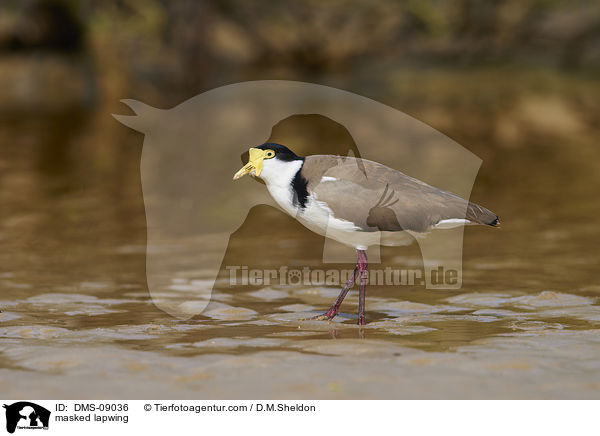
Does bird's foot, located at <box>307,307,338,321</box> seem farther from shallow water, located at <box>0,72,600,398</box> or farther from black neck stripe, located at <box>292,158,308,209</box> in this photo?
black neck stripe, located at <box>292,158,308,209</box>

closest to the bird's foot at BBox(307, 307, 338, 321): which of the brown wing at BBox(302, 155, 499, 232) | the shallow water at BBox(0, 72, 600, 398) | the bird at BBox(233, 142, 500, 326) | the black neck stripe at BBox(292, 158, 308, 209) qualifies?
the shallow water at BBox(0, 72, 600, 398)

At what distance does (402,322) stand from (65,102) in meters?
22.8

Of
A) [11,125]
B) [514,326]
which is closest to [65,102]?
[11,125]

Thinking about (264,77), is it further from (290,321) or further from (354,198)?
(354,198)

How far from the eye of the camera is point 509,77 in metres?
34.6

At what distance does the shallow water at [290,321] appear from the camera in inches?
173

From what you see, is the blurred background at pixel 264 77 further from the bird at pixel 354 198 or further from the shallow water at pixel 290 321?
the bird at pixel 354 198

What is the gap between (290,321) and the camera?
591 cm

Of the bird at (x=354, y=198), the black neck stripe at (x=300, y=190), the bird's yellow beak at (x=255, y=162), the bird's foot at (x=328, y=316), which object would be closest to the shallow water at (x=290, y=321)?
the bird's foot at (x=328, y=316)
